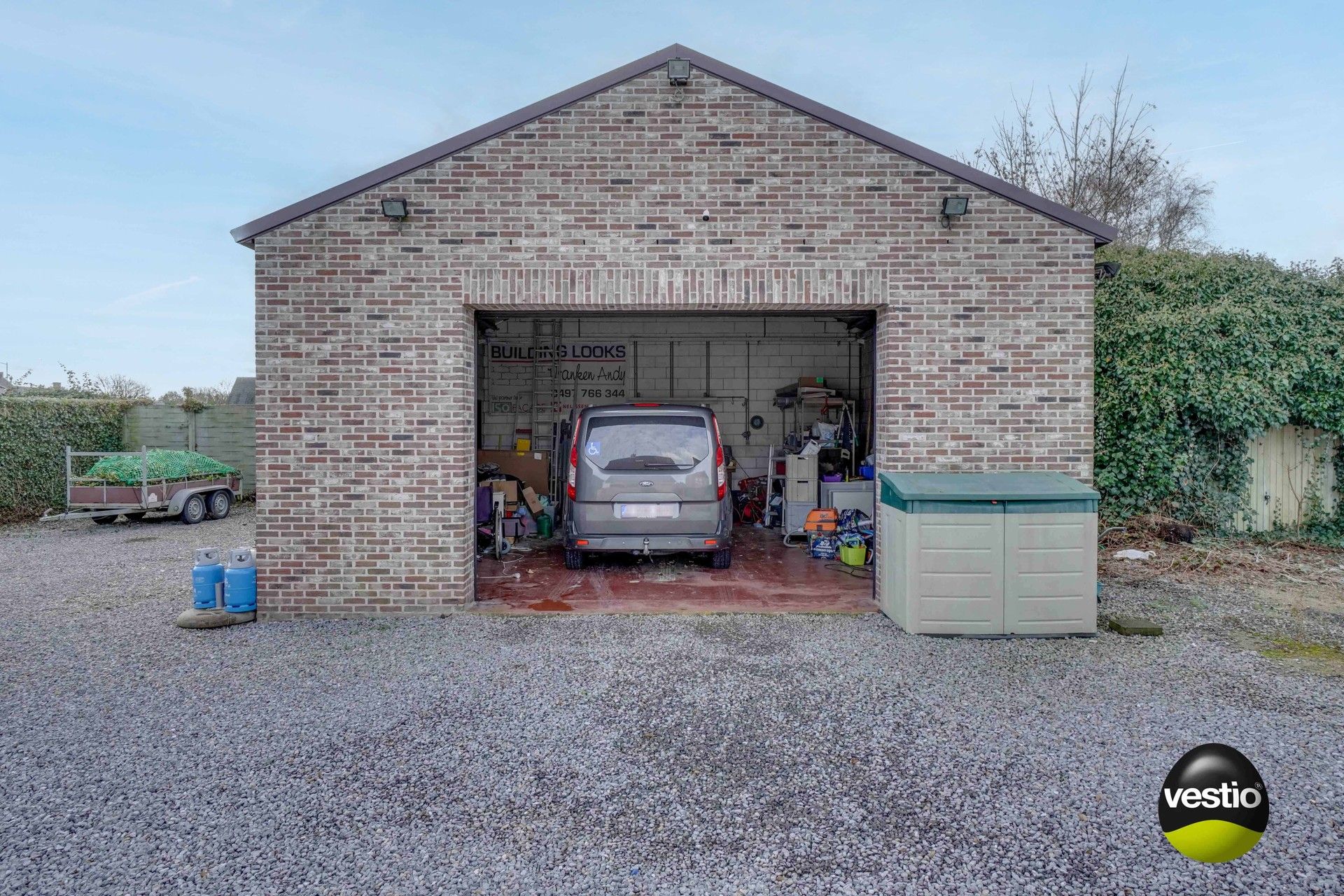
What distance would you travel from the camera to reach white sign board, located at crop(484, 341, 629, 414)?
12195 millimetres

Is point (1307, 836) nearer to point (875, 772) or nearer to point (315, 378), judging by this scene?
point (875, 772)

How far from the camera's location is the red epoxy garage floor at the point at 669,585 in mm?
5996

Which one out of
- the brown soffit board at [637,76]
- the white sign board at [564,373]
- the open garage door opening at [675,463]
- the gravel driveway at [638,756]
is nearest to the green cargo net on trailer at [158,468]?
the open garage door opening at [675,463]

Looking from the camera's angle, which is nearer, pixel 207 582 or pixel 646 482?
pixel 207 582

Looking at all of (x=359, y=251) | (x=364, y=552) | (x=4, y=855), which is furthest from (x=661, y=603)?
(x=4, y=855)

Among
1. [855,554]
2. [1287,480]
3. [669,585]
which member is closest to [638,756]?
[669,585]

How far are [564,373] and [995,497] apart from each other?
8474 mm

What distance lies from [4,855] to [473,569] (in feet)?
11.8

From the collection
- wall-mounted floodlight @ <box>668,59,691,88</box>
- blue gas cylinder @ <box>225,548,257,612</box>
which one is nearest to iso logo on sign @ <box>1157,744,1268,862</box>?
wall-mounted floodlight @ <box>668,59,691,88</box>

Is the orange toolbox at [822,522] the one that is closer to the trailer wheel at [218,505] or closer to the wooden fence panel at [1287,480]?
the wooden fence panel at [1287,480]

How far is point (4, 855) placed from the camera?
8.68 ft

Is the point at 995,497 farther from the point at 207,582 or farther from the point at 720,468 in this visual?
the point at 207,582

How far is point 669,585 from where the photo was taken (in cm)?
673

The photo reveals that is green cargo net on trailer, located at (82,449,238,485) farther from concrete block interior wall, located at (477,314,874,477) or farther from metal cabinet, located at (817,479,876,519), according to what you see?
metal cabinet, located at (817,479,876,519)
